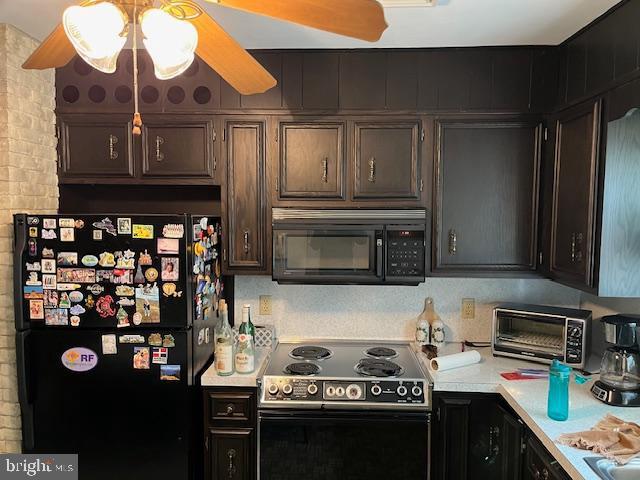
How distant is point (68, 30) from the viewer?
975mm

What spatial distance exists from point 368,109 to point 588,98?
1.02 m

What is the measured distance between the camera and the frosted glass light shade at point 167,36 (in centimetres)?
100

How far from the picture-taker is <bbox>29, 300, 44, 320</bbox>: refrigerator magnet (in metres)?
2.02

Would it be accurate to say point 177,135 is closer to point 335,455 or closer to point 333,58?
point 333,58

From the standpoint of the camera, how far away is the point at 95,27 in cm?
97

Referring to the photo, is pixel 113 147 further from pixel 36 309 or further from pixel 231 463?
pixel 231 463

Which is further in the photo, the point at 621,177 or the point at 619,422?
the point at 621,177

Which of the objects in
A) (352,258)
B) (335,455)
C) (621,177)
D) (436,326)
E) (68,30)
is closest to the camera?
(68,30)

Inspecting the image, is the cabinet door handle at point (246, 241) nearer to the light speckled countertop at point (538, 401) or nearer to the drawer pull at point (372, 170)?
the drawer pull at point (372, 170)

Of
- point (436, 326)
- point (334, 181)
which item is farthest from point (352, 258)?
point (436, 326)

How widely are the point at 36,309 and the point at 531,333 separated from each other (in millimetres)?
2537

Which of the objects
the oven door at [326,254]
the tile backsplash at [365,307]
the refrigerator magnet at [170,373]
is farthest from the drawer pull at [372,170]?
the refrigerator magnet at [170,373]

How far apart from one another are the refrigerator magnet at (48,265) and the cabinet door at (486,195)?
1.90 meters

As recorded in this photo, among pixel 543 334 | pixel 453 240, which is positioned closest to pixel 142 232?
pixel 453 240
